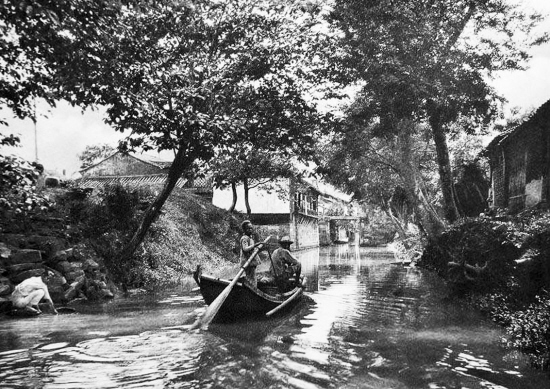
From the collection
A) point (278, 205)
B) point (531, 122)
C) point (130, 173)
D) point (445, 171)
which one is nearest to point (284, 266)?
point (445, 171)

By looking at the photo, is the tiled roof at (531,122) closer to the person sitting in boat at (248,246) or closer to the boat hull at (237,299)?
the person sitting in boat at (248,246)

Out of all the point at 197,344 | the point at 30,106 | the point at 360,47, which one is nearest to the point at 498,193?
the point at 360,47

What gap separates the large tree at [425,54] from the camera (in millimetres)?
14203

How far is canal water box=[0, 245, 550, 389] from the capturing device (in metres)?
5.77

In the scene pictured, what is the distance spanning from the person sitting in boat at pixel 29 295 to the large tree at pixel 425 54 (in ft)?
39.4

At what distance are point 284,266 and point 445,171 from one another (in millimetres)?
9019

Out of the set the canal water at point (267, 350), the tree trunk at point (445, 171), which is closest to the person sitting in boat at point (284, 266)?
the canal water at point (267, 350)

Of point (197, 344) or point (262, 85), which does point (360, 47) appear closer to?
point (262, 85)

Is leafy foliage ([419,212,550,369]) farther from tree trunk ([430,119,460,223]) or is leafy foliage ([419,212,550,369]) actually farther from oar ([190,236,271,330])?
oar ([190,236,271,330])

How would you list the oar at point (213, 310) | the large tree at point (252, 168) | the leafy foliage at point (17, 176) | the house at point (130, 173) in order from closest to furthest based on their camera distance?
the leafy foliage at point (17, 176) < the oar at point (213, 310) < the large tree at point (252, 168) < the house at point (130, 173)

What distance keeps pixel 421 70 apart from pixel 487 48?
3.50 meters

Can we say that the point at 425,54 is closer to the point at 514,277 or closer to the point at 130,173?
the point at 514,277

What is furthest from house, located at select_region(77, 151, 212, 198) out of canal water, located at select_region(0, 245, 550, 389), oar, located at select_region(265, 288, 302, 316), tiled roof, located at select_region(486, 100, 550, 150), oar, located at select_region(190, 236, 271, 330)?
oar, located at select_region(190, 236, 271, 330)

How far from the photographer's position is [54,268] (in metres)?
12.4
